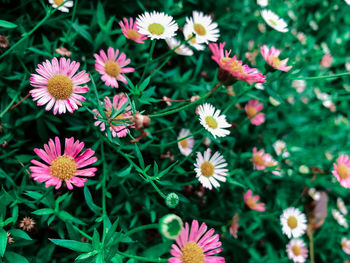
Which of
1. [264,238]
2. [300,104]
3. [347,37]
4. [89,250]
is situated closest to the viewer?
[89,250]

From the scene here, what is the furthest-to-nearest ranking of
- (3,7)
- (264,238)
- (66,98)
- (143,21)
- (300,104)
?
Answer: (300,104)
(264,238)
(3,7)
(143,21)
(66,98)

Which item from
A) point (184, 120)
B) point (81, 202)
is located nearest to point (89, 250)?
point (81, 202)

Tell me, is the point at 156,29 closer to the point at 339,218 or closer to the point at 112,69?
the point at 112,69

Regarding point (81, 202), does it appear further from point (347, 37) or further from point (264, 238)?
point (347, 37)

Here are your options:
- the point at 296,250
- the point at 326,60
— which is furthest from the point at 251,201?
the point at 326,60

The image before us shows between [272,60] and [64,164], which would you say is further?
[272,60]

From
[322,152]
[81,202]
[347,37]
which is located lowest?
[81,202]

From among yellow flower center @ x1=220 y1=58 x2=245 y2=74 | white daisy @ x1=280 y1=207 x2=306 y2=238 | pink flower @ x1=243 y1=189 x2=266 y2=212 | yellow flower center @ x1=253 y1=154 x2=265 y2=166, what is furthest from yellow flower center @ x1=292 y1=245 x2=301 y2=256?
yellow flower center @ x1=220 y1=58 x2=245 y2=74
